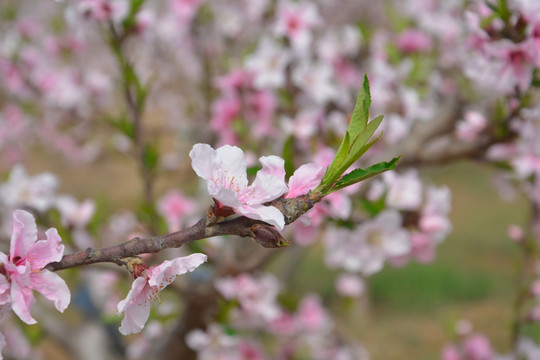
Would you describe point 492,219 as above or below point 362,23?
below

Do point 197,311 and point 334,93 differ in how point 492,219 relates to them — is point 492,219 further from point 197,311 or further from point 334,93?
point 197,311

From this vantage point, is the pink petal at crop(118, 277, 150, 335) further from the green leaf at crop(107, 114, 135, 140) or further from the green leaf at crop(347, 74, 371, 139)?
the green leaf at crop(107, 114, 135, 140)

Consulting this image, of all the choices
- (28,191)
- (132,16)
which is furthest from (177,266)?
(28,191)

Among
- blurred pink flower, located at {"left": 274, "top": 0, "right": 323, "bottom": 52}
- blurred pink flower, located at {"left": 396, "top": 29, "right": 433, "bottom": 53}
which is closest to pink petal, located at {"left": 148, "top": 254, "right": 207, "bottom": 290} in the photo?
blurred pink flower, located at {"left": 274, "top": 0, "right": 323, "bottom": 52}

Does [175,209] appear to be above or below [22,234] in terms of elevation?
below

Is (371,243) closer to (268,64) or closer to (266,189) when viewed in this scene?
(268,64)

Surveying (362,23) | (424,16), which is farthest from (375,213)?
(424,16)
